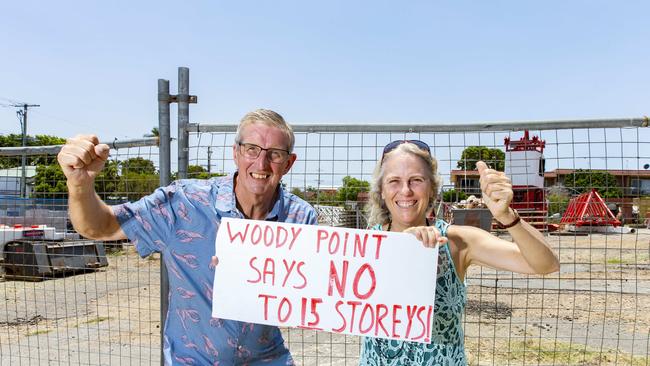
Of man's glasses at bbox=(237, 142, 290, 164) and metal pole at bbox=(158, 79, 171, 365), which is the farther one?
metal pole at bbox=(158, 79, 171, 365)

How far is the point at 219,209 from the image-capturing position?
236 cm

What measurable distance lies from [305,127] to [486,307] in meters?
6.44

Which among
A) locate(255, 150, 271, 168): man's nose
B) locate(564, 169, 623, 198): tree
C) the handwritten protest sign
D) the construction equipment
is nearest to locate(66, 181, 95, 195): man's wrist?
the handwritten protest sign

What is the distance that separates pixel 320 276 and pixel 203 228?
561 mm

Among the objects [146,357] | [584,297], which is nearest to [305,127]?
[146,357]

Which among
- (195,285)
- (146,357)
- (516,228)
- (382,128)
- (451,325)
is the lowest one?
(146,357)

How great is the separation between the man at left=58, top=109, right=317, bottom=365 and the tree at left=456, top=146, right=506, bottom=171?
1.55m

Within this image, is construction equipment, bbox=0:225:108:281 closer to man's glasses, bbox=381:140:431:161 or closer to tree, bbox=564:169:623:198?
tree, bbox=564:169:623:198

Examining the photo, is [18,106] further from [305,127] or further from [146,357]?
[305,127]

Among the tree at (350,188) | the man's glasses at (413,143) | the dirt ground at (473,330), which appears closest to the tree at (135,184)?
the dirt ground at (473,330)

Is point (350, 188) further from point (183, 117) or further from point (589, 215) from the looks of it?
point (589, 215)

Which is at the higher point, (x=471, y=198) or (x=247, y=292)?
(x=471, y=198)

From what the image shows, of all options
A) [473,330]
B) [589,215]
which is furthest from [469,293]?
[589,215]

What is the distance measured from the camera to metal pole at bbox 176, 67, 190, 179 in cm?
344
